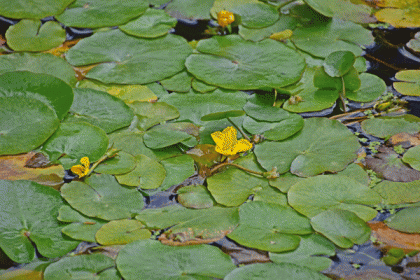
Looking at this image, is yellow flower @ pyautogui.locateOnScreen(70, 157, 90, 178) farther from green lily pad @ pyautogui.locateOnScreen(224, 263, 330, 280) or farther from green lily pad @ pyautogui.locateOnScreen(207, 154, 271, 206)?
green lily pad @ pyautogui.locateOnScreen(224, 263, 330, 280)

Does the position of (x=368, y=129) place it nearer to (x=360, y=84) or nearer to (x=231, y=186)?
(x=360, y=84)

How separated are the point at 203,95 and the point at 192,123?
9.1 inches

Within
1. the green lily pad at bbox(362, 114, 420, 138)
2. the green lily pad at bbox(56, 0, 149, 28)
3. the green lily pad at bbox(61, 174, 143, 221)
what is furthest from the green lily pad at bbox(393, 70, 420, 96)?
the green lily pad at bbox(56, 0, 149, 28)

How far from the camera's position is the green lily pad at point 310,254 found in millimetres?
1579

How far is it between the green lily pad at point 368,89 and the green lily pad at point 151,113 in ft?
3.26

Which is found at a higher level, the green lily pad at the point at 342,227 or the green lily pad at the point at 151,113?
the green lily pad at the point at 151,113

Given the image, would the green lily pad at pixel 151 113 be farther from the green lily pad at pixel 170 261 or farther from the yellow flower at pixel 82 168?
the green lily pad at pixel 170 261

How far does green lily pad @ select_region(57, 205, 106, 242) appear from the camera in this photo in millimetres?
1676

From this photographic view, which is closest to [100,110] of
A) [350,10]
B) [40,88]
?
[40,88]

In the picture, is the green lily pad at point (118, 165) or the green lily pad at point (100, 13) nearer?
the green lily pad at point (118, 165)

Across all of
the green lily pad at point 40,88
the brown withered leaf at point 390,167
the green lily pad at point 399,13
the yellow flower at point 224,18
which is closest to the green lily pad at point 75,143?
the green lily pad at point 40,88

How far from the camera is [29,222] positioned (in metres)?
1.70

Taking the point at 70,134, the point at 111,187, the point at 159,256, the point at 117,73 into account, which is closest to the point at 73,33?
the point at 117,73

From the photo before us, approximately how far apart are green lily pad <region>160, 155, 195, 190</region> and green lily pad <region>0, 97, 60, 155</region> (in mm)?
601
